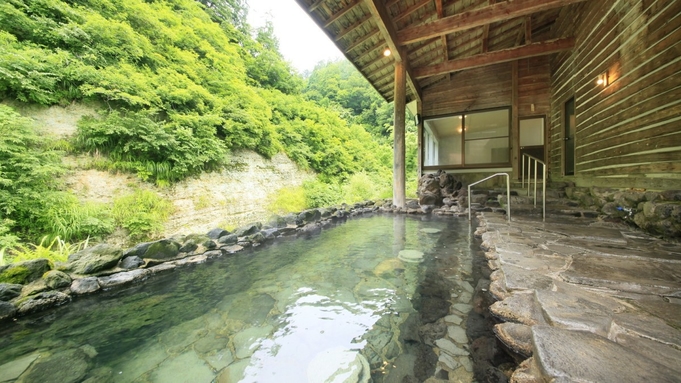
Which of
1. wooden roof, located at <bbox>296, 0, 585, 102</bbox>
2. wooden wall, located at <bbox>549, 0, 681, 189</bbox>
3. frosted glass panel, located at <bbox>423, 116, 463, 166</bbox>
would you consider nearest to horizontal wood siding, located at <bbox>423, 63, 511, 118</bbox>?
frosted glass panel, located at <bbox>423, 116, 463, 166</bbox>

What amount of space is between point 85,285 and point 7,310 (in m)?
0.46

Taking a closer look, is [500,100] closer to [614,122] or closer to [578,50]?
[578,50]

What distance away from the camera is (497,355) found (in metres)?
1.26

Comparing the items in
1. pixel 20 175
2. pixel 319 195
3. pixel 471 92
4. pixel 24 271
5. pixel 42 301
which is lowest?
pixel 42 301

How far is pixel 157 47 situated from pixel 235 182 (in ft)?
11.6

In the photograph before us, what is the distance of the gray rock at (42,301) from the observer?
188cm

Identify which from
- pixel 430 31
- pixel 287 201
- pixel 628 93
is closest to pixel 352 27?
pixel 430 31

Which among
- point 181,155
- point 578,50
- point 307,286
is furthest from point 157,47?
point 578,50

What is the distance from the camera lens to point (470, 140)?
331 inches

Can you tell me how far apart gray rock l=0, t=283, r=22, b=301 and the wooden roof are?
540 centimetres

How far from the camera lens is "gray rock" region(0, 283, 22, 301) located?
1.86 m

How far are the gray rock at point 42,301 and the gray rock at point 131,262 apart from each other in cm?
53

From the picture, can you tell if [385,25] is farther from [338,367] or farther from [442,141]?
[338,367]

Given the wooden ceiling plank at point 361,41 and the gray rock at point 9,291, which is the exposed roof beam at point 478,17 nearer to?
the wooden ceiling plank at point 361,41
